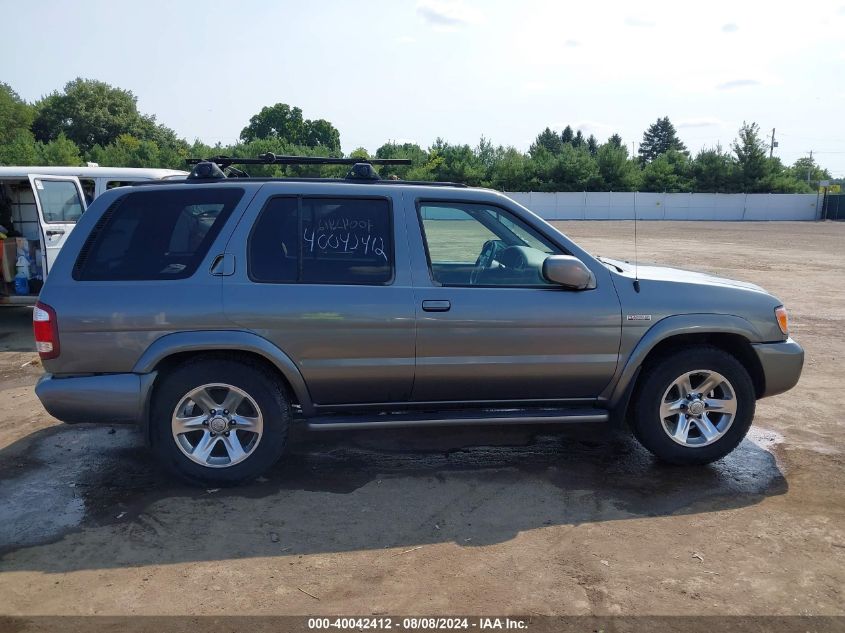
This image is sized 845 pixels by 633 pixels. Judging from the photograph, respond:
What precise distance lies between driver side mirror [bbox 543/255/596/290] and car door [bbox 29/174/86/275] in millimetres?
7117

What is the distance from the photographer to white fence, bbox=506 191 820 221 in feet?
175

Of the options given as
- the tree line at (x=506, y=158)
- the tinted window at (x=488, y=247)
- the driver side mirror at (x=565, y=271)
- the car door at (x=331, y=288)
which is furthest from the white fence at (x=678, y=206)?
the car door at (x=331, y=288)

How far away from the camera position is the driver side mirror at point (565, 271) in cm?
443

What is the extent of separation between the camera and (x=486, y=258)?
4930 millimetres

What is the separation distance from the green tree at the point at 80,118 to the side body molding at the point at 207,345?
65081 mm

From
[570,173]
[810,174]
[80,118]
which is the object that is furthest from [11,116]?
[810,174]

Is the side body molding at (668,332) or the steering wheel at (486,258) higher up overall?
the steering wheel at (486,258)

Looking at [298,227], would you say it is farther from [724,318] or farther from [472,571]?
[724,318]

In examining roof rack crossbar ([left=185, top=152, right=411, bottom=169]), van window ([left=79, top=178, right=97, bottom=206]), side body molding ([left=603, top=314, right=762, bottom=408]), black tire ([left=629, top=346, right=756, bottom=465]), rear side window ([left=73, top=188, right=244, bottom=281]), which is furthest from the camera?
van window ([left=79, top=178, right=97, bottom=206])

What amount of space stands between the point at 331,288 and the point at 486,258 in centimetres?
119

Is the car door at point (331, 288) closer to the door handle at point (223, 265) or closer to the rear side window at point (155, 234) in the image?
the door handle at point (223, 265)

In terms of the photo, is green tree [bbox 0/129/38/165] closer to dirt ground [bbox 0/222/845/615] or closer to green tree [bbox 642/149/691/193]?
dirt ground [bbox 0/222/845/615]

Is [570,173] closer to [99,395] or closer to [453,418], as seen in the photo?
[453,418]

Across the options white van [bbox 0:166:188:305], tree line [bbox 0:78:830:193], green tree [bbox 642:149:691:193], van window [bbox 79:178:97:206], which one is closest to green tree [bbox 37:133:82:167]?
tree line [bbox 0:78:830:193]
